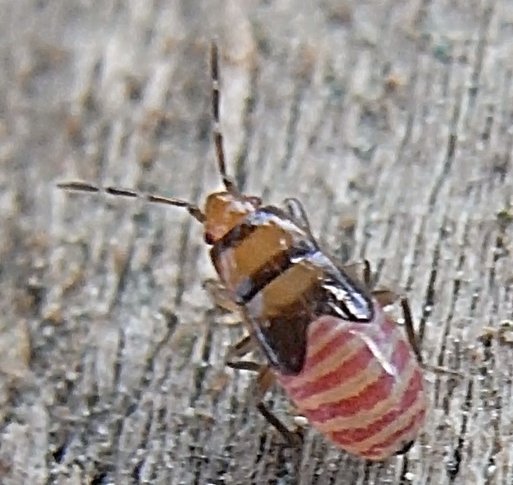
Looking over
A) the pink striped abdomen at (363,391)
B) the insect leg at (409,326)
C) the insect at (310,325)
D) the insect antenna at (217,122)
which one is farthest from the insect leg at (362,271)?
the insect antenna at (217,122)

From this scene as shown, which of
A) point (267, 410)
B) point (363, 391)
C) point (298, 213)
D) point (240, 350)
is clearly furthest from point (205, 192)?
point (363, 391)

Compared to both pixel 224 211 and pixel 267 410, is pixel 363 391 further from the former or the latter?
pixel 224 211

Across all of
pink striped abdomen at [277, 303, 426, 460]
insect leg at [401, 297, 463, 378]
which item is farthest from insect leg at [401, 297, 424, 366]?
pink striped abdomen at [277, 303, 426, 460]

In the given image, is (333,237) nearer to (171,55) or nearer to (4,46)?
(171,55)

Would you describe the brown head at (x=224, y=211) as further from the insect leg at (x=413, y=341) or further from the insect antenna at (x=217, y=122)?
the insect leg at (x=413, y=341)

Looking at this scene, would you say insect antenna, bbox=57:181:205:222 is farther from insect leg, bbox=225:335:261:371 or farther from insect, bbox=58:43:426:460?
insect leg, bbox=225:335:261:371
